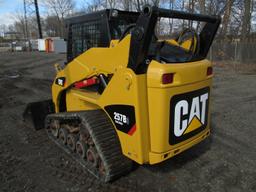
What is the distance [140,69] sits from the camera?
2.71m

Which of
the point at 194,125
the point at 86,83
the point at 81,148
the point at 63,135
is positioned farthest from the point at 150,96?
the point at 63,135

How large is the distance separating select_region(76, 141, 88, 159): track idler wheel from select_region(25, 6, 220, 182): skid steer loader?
0.05 feet

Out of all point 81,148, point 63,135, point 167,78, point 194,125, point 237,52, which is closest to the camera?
point 167,78

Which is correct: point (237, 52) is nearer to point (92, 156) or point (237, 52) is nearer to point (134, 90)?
point (92, 156)

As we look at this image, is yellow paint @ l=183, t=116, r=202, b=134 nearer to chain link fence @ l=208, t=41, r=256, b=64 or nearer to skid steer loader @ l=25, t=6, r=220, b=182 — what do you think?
skid steer loader @ l=25, t=6, r=220, b=182

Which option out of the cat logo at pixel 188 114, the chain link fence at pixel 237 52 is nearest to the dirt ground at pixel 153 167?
the cat logo at pixel 188 114

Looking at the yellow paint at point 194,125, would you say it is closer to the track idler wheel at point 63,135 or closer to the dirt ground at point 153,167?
the dirt ground at point 153,167

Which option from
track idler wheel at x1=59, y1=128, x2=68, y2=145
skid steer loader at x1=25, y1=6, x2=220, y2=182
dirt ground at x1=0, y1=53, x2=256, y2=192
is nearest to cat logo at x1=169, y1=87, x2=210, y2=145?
skid steer loader at x1=25, y1=6, x2=220, y2=182

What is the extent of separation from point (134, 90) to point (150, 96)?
0.19 metres

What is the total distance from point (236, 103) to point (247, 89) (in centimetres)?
227

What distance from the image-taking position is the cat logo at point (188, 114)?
2872 mm

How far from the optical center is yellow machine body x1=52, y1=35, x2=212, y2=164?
2697mm

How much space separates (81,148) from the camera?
3.82m

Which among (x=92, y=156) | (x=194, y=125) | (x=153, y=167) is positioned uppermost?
(x=194, y=125)
